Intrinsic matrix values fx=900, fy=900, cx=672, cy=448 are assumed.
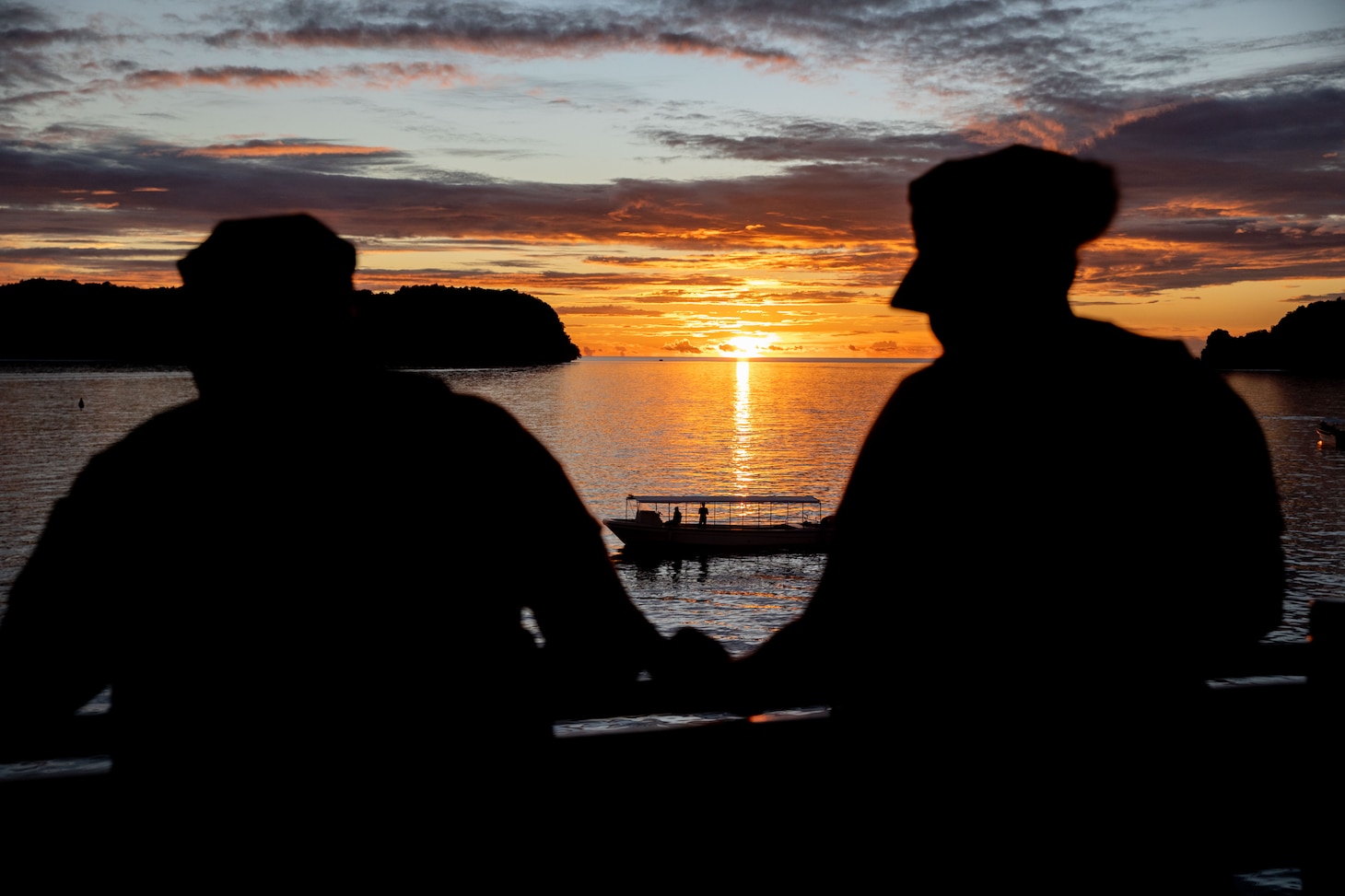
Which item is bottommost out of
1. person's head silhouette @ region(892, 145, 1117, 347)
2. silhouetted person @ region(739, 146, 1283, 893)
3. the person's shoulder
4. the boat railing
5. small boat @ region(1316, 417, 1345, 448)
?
the boat railing

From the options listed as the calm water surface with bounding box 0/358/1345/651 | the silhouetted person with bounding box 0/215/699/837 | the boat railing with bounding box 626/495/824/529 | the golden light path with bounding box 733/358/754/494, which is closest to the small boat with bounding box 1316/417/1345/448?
the calm water surface with bounding box 0/358/1345/651

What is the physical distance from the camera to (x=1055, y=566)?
1681 millimetres

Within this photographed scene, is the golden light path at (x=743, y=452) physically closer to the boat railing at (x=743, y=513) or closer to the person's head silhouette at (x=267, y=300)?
the boat railing at (x=743, y=513)

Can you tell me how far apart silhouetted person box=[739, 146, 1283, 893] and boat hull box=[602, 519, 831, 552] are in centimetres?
5566

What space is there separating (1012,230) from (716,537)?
56571mm

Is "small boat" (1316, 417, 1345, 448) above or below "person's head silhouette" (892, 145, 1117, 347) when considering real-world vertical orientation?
below

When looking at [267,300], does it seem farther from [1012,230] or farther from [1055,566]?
[1055,566]

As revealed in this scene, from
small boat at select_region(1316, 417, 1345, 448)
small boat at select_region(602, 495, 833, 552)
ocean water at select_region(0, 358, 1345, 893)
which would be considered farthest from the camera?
small boat at select_region(1316, 417, 1345, 448)

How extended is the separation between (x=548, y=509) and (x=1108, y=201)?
1277 millimetres

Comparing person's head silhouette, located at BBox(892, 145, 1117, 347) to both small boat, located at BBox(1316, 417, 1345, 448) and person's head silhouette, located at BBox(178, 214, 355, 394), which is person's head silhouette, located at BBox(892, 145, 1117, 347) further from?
small boat, located at BBox(1316, 417, 1345, 448)

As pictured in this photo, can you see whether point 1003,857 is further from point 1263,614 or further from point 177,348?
point 177,348

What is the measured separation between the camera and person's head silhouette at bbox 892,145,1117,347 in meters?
1.75

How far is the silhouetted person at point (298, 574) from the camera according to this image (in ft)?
4.97

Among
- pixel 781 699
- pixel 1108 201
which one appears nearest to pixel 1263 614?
pixel 1108 201
